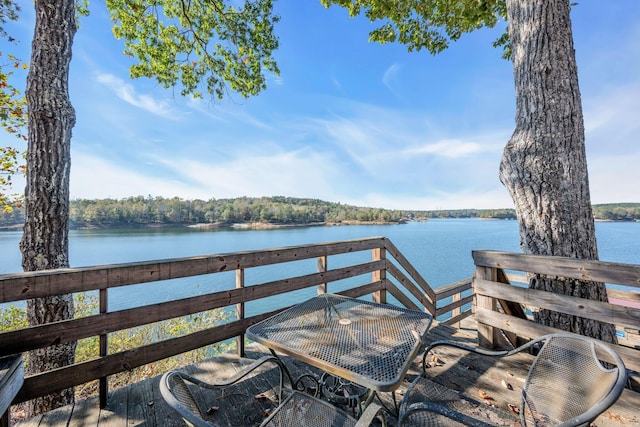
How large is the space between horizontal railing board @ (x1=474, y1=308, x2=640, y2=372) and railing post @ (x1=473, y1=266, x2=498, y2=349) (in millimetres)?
54

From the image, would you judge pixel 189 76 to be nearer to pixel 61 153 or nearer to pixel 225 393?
pixel 61 153

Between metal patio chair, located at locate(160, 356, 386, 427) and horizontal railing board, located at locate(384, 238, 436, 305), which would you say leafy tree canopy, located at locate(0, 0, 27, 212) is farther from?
horizontal railing board, located at locate(384, 238, 436, 305)

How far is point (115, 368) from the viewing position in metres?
1.91

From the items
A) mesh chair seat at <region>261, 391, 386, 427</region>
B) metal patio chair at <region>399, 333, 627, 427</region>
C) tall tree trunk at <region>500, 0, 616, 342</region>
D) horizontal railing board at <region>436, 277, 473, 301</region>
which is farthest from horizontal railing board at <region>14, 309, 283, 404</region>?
horizontal railing board at <region>436, 277, 473, 301</region>

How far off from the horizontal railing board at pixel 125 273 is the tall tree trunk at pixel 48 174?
129 centimetres

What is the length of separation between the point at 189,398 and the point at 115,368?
1.36 m

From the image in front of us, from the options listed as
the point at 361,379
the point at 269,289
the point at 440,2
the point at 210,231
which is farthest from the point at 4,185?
the point at 210,231

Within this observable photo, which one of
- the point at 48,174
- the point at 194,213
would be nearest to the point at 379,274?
the point at 48,174

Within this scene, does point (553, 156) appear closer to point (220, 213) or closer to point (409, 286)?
point (409, 286)

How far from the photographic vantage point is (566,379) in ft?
4.26

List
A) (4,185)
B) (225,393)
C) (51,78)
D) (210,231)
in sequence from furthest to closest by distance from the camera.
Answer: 1. (210,231)
2. (4,185)
3. (51,78)
4. (225,393)

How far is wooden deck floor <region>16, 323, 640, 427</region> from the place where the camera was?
5.76 feet

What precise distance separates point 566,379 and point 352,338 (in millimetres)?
1008

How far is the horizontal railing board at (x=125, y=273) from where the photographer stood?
1562mm
